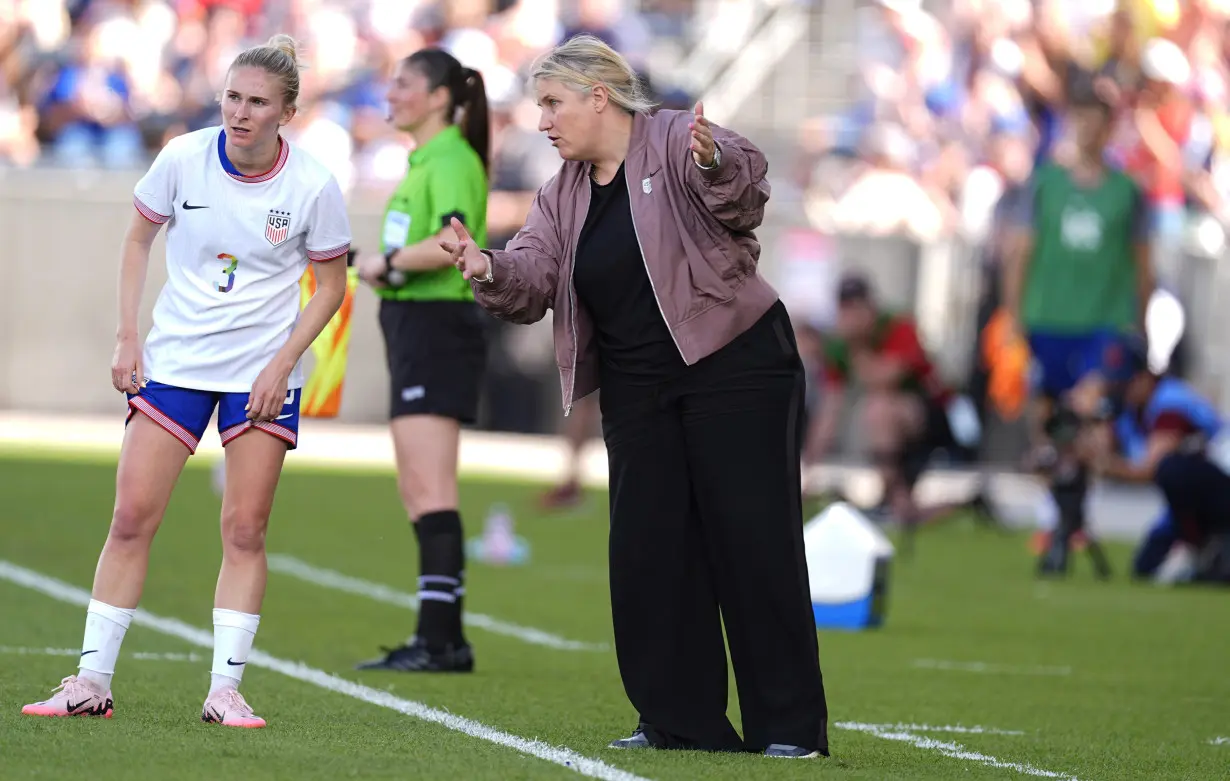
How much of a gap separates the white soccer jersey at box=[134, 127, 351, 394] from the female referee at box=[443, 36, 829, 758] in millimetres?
664

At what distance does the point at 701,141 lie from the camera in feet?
18.8

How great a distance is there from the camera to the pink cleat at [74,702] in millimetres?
6133

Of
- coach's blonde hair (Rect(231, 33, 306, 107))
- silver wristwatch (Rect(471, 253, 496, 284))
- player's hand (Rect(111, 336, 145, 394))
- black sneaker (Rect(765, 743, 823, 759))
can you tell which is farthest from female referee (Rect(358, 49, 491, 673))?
black sneaker (Rect(765, 743, 823, 759))

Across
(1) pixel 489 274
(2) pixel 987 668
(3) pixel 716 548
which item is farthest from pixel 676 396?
(2) pixel 987 668

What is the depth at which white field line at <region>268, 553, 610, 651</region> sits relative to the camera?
9.32 metres

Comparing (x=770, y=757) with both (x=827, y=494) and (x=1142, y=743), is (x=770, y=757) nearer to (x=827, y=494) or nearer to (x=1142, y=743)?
(x=1142, y=743)

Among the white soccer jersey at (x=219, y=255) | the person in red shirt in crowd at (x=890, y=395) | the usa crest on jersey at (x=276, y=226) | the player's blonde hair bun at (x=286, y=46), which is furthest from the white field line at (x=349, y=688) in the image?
the person in red shirt in crowd at (x=890, y=395)

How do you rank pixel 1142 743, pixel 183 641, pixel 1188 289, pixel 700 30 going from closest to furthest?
pixel 1142 743
pixel 183 641
pixel 1188 289
pixel 700 30

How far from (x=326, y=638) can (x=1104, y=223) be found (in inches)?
252

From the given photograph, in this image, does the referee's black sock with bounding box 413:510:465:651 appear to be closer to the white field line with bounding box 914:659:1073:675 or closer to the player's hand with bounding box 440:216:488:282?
the white field line with bounding box 914:659:1073:675

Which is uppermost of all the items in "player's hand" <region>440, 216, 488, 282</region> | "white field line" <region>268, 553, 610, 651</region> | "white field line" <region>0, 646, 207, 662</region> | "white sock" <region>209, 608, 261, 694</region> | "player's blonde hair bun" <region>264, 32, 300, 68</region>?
"player's blonde hair bun" <region>264, 32, 300, 68</region>

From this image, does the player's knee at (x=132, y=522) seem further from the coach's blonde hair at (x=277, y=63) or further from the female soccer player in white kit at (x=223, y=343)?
the coach's blonde hair at (x=277, y=63)

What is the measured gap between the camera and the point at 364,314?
21828 mm

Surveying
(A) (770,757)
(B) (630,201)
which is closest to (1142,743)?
(A) (770,757)
